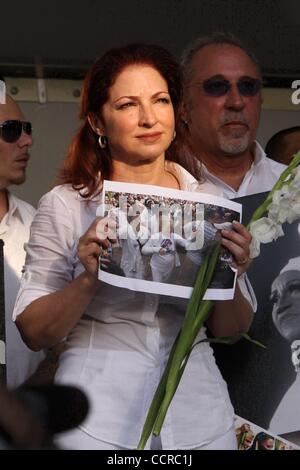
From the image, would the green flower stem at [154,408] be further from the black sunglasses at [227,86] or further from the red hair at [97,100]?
the black sunglasses at [227,86]

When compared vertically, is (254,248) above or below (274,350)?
above

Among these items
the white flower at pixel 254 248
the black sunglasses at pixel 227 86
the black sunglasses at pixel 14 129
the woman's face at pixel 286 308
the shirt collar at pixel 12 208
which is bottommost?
the woman's face at pixel 286 308

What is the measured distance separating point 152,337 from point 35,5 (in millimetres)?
930

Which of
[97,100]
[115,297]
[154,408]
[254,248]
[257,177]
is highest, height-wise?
[97,100]

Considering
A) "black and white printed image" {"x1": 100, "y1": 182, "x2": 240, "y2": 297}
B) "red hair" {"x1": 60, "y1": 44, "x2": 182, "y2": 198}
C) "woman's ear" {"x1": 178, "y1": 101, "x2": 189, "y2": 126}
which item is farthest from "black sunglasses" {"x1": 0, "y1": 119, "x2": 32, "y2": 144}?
"woman's ear" {"x1": 178, "y1": 101, "x2": 189, "y2": 126}

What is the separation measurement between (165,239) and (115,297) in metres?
0.20

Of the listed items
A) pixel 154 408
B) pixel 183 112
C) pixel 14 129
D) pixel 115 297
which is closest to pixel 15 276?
pixel 115 297

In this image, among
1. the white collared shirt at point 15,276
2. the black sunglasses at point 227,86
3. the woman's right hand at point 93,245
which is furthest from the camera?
the black sunglasses at point 227,86

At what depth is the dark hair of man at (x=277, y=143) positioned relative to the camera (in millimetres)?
2785

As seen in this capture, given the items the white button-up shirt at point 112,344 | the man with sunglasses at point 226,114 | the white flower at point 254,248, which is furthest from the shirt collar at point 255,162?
the white button-up shirt at point 112,344

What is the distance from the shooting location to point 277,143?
280 cm

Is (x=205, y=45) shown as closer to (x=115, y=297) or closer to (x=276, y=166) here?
(x=276, y=166)

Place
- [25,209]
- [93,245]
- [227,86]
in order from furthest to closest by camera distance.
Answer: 1. [227,86]
2. [25,209]
3. [93,245]
